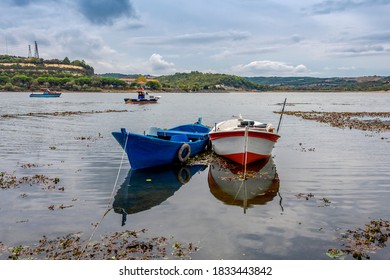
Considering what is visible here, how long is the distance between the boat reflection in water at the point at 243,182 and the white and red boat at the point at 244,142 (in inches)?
22.3

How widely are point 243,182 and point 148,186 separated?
449 cm

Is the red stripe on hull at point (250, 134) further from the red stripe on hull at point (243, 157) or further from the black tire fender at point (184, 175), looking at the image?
the black tire fender at point (184, 175)

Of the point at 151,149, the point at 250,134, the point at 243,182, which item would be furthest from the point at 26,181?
the point at 250,134

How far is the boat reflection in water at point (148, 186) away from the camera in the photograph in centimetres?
1374

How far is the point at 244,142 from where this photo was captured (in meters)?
19.8

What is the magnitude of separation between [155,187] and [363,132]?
27.3m

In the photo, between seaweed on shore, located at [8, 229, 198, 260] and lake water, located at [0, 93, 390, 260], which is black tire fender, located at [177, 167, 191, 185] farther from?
seaweed on shore, located at [8, 229, 198, 260]

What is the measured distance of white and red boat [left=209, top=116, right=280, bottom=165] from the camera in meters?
19.7

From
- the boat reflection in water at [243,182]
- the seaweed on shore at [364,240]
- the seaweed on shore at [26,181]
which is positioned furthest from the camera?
the seaweed on shore at [26,181]

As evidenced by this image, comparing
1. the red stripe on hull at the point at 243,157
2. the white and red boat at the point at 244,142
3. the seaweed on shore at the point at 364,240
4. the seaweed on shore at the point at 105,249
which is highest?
the white and red boat at the point at 244,142

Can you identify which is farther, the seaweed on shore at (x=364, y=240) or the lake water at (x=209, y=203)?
the lake water at (x=209, y=203)

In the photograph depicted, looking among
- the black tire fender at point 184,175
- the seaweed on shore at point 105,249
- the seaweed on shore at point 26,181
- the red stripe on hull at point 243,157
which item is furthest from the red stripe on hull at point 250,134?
the seaweed on shore at point 105,249

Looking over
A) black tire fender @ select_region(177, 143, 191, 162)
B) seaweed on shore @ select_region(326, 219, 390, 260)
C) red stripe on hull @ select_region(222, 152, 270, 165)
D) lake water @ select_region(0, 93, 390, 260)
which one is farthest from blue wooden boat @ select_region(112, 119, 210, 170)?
seaweed on shore @ select_region(326, 219, 390, 260)

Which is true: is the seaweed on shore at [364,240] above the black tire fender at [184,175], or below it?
above
